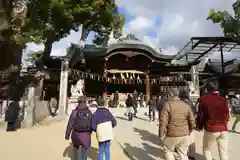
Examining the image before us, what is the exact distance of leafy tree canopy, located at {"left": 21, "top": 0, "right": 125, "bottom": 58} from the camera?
1142 cm

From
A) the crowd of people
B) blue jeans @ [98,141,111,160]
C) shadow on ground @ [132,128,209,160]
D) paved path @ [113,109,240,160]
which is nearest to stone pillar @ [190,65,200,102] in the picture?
paved path @ [113,109,240,160]

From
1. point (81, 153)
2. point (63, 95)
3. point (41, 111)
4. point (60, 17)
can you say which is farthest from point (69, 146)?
point (60, 17)

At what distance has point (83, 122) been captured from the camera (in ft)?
14.0

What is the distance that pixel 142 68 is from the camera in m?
20.8

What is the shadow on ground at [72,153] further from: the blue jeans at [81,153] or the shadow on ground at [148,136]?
the shadow on ground at [148,136]

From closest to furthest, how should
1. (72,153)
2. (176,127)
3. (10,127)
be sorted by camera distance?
(176,127)
(72,153)
(10,127)

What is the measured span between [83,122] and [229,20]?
13.8 meters

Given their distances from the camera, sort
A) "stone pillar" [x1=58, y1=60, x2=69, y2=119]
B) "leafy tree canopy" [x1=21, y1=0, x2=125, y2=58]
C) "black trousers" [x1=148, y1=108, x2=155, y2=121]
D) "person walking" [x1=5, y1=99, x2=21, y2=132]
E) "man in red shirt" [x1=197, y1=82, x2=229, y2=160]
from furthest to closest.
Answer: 1. "stone pillar" [x1=58, y1=60, x2=69, y2=119]
2. "leafy tree canopy" [x1=21, y1=0, x2=125, y2=58]
3. "black trousers" [x1=148, y1=108, x2=155, y2=121]
4. "person walking" [x1=5, y1=99, x2=21, y2=132]
5. "man in red shirt" [x1=197, y1=82, x2=229, y2=160]

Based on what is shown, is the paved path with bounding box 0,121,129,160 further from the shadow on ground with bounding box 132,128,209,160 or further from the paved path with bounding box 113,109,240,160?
the shadow on ground with bounding box 132,128,209,160

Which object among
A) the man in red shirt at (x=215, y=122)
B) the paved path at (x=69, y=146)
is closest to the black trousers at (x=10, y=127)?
the paved path at (x=69, y=146)

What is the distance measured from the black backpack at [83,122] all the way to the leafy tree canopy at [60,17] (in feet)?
24.5

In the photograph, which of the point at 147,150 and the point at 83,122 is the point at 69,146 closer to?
the point at 147,150

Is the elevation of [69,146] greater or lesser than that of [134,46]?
lesser

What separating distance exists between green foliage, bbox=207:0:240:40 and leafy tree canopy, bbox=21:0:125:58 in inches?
285
